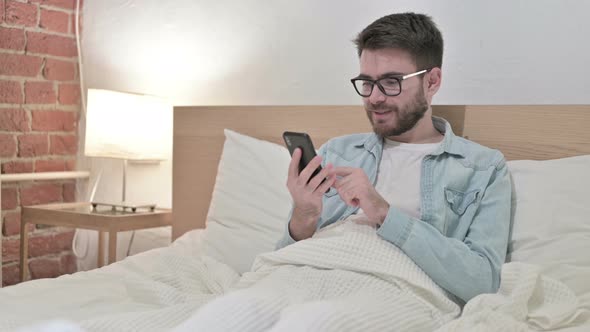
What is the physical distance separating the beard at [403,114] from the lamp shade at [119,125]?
109 centimetres

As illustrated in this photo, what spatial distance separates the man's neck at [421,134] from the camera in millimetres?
1699

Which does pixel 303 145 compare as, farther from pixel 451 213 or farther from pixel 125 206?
pixel 125 206

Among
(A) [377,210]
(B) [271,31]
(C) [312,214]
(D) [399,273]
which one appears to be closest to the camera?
(D) [399,273]

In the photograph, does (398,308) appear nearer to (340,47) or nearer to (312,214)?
(312,214)

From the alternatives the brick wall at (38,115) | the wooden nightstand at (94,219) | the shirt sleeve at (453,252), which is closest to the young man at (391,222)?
the shirt sleeve at (453,252)

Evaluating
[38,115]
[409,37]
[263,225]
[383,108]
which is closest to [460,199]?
[383,108]

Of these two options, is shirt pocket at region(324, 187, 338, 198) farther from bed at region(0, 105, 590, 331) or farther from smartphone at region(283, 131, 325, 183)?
bed at region(0, 105, 590, 331)

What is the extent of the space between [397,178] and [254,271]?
383 millimetres

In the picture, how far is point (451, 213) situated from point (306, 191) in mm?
310

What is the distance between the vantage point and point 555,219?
5.19 feet

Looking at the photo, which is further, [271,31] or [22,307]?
[271,31]

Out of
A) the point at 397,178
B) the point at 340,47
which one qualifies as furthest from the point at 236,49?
the point at 397,178

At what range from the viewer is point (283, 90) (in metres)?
2.40

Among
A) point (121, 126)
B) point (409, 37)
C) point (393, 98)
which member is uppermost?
point (409, 37)
